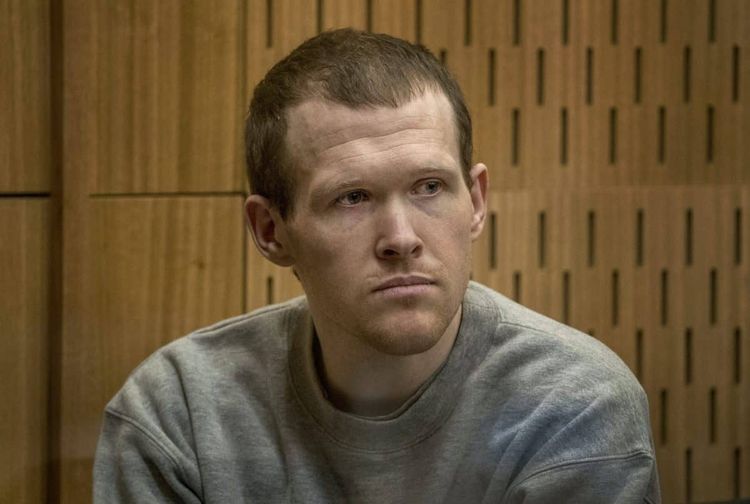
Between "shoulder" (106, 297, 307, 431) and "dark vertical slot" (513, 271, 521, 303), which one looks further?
"dark vertical slot" (513, 271, 521, 303)

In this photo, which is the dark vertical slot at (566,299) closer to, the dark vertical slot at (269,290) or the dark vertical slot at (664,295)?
the dark vertical slot at (664,295)

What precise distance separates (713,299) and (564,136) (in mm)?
573

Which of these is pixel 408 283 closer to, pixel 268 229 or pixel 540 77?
pixel 268 229

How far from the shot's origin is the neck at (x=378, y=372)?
5.51 ft

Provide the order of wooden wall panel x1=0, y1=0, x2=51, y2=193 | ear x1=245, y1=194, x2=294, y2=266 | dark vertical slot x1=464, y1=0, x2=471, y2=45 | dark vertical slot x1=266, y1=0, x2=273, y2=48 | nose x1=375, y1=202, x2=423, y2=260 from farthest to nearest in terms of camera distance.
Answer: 1. dark vertical slot x1=464, y1=0, x2=471, y2=45
2. dark vertical slot x1=266, y1=0, x2=273, y2=48
3. wooden wall panel x1=0, y1=0, x2=51, y2=193
4. ear x1=245, y1=194, x2=294, y2=266
5. nose x1=375, y1=202, x2=423, y2=260

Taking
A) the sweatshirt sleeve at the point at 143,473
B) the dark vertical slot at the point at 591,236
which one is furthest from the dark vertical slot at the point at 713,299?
the sweatshirt sleeve at the point at 143,473

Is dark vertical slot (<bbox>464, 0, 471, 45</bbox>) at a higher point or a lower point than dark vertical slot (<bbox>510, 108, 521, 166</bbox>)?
higher

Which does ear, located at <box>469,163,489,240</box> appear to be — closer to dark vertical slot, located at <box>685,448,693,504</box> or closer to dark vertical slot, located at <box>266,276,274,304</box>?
dark vertical slot, located at <box>266,276,274,304</box>

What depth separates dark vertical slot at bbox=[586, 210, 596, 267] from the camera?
2707 mm

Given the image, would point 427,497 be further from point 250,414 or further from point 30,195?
point 30,195

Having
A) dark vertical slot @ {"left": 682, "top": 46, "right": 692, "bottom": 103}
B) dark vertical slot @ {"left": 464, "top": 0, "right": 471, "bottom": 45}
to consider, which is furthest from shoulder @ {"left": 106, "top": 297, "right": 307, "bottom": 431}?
dark vertical slot @ {"left": 682, "top": 46, "right": 692, "bottom": 103}

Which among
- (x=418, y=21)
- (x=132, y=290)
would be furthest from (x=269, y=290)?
(x=418, y=21)

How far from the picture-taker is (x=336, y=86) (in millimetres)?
1587

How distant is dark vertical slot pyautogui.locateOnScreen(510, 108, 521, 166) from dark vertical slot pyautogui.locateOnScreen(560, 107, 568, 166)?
11cm
